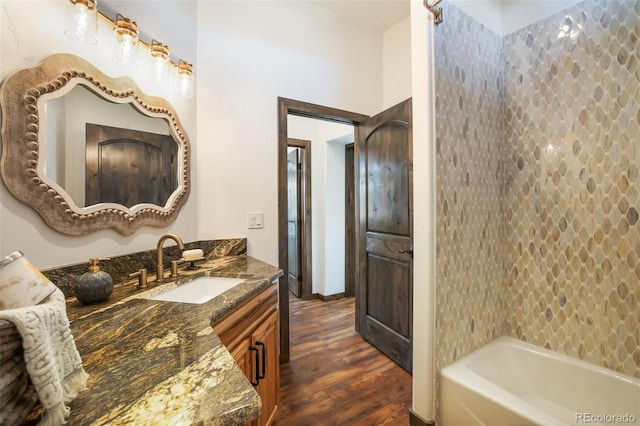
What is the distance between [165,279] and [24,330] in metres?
1.05

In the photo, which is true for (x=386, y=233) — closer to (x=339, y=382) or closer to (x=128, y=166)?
(x=339, y=382)

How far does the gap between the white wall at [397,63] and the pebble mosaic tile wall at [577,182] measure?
744 millimetres

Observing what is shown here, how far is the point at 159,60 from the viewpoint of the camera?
5.13ft

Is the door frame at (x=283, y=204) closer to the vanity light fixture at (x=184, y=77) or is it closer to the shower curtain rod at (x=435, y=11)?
the vanity light fixture at (x=184, y=77)

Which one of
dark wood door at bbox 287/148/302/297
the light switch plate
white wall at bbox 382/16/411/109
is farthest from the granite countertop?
dark wood door at bbox 287/148/302/297

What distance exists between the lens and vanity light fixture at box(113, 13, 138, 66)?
1.33m

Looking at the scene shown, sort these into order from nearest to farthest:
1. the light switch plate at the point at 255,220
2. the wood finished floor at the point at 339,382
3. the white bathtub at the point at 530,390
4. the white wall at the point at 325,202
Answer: the white bathtub at the point at 530,390
the wood finished floor at the point at 339,382
the light switch plate at the point at 255,220
the white wall at the point at 325,202

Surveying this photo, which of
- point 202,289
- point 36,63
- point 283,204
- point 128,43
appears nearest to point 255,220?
point 283,204

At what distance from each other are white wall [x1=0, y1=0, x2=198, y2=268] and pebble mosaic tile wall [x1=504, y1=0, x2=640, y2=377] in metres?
2.36

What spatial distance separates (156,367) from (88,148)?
1.12 m

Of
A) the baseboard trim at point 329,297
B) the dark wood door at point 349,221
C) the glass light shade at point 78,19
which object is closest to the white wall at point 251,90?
the glass light shade at point 78,19

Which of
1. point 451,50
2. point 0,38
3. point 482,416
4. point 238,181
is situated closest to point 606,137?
point 451,50

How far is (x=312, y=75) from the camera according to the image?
231cm

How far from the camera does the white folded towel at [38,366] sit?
17.8 inches
